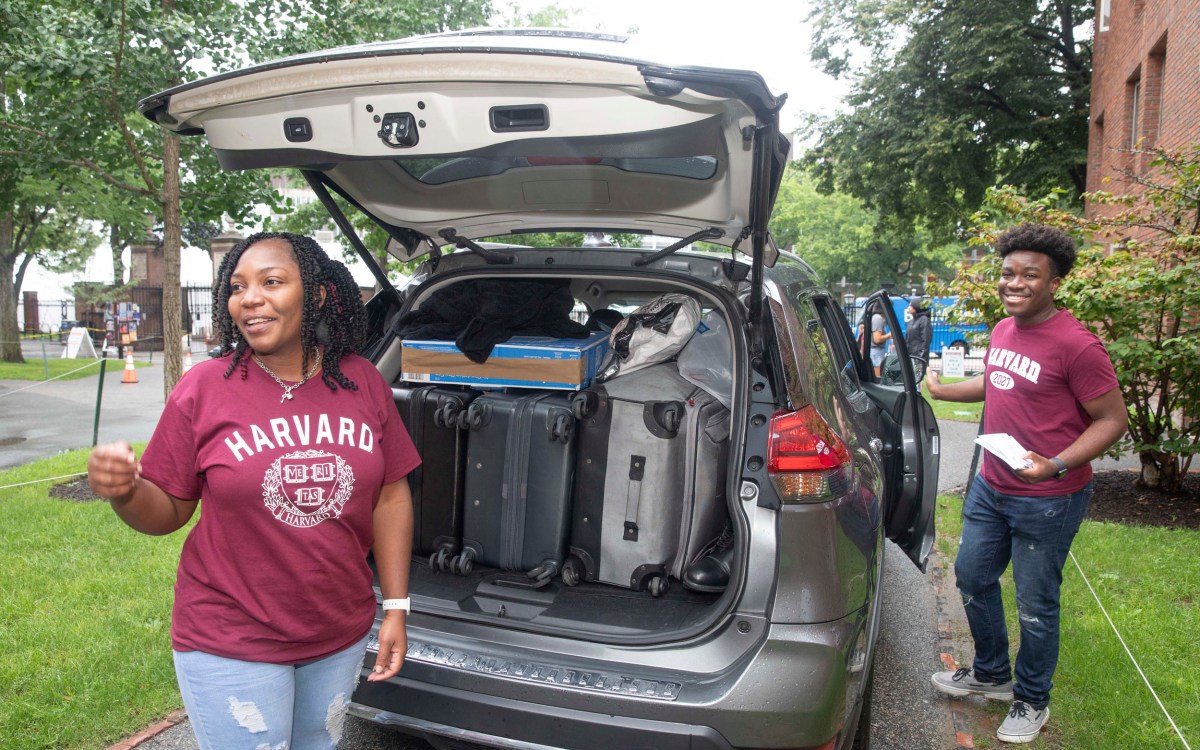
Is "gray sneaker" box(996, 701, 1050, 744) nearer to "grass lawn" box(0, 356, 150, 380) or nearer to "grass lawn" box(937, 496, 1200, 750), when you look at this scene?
"grass lawn" box(937, 496, 1200, 750)

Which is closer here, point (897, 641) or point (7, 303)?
point (897, 641)

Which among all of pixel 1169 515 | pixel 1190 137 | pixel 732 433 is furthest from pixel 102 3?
pixel 1190 137

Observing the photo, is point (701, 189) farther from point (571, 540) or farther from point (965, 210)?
point (965, 210)

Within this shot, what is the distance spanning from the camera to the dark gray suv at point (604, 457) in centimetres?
218

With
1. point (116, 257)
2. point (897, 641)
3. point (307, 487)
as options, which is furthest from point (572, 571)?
point (116, 257)

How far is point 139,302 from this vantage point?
3047cm

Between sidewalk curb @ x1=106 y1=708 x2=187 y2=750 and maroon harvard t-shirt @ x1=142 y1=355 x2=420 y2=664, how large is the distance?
1.58 metres

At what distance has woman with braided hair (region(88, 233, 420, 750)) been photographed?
6.00ft

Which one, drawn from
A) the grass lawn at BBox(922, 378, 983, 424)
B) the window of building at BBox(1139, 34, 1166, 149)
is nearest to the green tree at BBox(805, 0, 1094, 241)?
the window of building at BBox(1139, 34, 1166, 149)

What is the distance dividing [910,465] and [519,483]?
5.84ft

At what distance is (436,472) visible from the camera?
3191 mm

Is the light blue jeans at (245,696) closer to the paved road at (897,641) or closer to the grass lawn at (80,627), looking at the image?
the paved road at (897,641)

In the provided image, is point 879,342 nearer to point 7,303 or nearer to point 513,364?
point 513,364

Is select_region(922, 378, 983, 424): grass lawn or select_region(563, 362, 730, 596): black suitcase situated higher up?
select_region(563, 362, 730, 596): black suitcase
